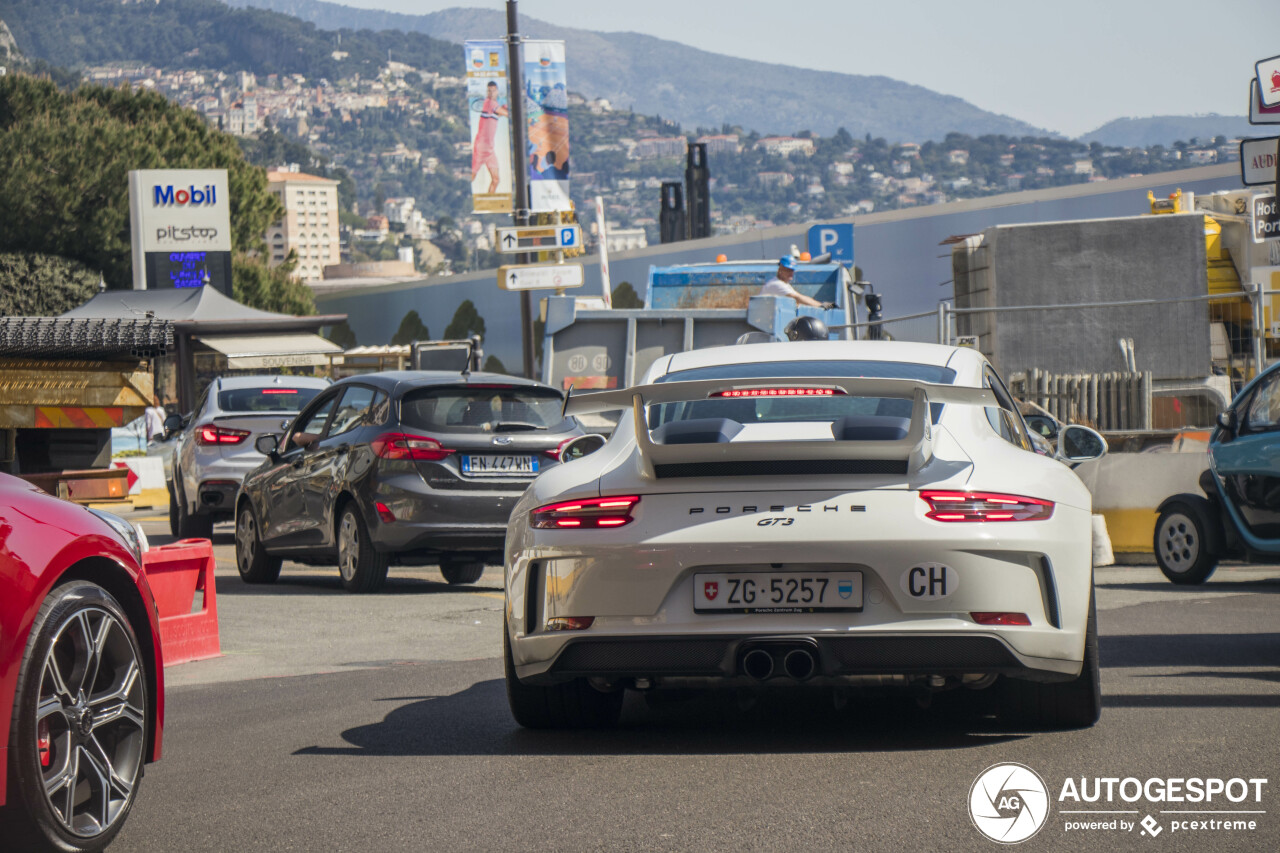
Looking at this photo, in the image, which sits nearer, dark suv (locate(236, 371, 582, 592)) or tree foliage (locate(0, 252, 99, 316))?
dark suv (locate(236, 371, 582, 592))

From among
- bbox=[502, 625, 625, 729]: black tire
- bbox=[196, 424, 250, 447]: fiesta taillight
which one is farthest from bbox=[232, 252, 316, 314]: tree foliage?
bbox=[502, 625, 625, 729]: black tire

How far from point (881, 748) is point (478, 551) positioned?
6.89 meters

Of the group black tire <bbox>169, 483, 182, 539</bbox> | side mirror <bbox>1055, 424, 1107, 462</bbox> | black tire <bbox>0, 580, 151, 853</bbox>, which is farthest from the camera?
black tire <bbox>169, 483, 182, 539</bbox>

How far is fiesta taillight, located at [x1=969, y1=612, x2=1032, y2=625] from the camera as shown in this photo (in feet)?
17.6

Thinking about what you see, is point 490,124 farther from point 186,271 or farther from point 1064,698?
point 1064,698

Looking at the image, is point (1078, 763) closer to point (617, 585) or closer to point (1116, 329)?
point (617, 585)

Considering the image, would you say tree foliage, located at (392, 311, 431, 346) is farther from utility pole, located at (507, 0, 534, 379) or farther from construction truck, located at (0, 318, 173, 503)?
construction truck, located at (0, 318, 173, 503)

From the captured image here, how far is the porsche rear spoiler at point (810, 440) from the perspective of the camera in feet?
17.9

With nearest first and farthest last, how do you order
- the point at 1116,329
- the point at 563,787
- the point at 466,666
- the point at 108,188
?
the point at 563,787, the point at 466,666, the point at 1116,329, the point at 108,188

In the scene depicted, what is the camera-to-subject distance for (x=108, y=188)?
59.0m

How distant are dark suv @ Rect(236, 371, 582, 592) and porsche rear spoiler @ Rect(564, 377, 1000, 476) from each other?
21.0ft

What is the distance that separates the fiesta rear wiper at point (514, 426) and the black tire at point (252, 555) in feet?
8.35

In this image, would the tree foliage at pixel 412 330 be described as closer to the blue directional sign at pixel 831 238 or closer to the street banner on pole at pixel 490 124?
the blue directional sign at pixel 831 238

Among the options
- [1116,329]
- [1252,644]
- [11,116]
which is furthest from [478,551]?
[11,116]
